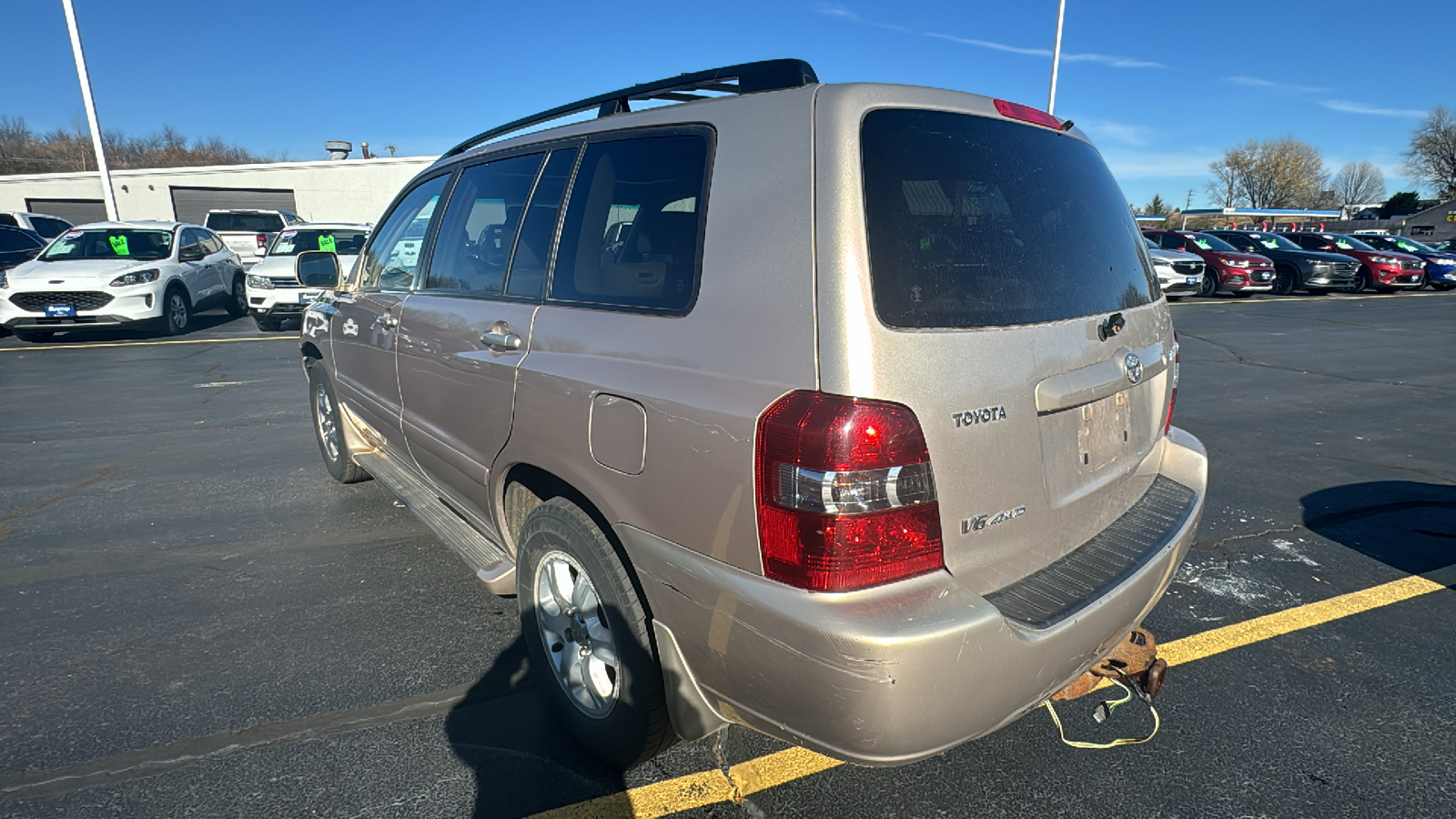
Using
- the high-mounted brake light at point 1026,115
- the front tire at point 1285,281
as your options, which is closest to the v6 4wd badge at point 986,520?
the high-mounted brake light at point 1026,115

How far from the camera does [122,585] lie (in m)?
3.44

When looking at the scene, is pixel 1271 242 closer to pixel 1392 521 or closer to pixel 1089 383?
pixel 1392 521

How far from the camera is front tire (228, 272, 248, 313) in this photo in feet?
47.5

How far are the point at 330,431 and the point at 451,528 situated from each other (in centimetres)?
224

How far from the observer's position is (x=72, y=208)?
111 ft

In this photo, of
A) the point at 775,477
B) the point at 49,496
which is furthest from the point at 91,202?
the point at 775,477

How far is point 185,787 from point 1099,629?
2507 millimetres

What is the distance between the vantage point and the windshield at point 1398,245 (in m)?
22.0

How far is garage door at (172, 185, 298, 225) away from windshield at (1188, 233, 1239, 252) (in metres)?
33.0

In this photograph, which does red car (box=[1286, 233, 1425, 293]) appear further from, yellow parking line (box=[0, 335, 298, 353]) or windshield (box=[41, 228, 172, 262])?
windshield (box=[41, 228, 172, 262])

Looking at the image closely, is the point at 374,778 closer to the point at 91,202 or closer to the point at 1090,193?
the point at 1090,193

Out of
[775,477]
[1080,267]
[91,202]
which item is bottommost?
[775,477]

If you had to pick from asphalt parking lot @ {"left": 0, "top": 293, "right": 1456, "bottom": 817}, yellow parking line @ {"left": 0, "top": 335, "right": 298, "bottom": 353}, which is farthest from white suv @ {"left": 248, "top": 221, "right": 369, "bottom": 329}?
asphalt parking lot @ {"left": 0, "top": 293, "right": 1456, "bottom": 817}

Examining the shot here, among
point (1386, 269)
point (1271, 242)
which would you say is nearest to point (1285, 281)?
point (1271, 242)
